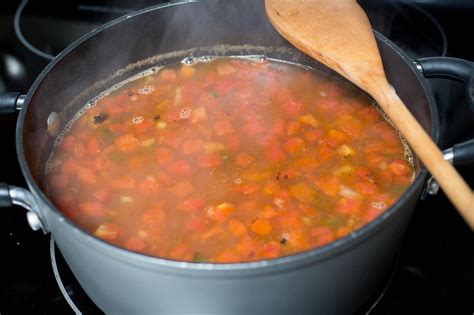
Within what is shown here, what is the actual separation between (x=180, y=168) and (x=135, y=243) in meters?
0.37

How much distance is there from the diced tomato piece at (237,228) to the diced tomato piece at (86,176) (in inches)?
22.4

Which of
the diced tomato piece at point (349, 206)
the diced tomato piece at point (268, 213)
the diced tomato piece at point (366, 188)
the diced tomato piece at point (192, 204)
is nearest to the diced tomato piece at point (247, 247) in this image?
the diced tomato piece at point (268, 213)

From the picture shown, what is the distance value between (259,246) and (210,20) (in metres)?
1.14

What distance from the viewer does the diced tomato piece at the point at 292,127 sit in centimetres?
225

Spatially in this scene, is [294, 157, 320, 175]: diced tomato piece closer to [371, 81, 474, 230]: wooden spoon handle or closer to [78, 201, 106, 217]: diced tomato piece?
[371, 81, 474, 230]: wooden spoon handle

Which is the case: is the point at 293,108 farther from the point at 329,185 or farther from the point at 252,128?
the point at 329,185

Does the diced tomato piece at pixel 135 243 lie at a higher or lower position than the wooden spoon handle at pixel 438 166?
lower

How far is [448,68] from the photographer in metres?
1.90

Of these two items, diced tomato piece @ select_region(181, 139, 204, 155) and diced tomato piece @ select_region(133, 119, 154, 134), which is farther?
diced tomato piece @ select_region(133, 119, 154, 134)

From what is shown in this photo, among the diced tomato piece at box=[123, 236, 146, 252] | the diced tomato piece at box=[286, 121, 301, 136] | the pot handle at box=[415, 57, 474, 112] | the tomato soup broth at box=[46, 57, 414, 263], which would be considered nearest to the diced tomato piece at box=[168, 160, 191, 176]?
the tomato soup broth at box=[46, 57, 414, 263]

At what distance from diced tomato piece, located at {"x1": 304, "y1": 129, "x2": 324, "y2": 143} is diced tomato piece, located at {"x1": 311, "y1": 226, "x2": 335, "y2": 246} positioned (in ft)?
1.51

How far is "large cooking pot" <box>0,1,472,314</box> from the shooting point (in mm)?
1377

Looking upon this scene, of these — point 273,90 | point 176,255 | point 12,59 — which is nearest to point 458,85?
point 273,90

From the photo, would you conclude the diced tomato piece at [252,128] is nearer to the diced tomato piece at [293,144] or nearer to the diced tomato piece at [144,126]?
the diced tomato piece at [293,144]
